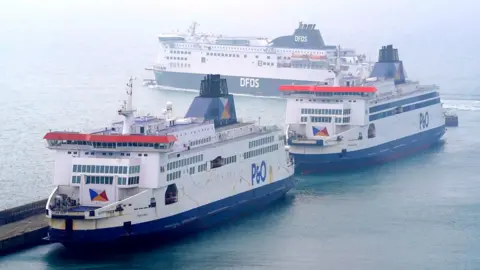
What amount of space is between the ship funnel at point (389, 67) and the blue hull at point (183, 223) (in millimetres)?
15826

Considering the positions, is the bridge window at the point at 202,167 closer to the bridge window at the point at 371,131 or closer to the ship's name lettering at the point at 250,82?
the bridge window at the point at 371,131

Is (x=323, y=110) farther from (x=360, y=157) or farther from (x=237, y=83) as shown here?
(x=237, y=83)

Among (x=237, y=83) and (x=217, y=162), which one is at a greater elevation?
(x=237, y=83)

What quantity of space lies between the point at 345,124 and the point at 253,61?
33668mm

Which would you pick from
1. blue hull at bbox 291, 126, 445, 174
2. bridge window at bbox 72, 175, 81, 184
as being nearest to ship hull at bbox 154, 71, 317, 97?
blue hull at bbox 291, 126, 445, 174

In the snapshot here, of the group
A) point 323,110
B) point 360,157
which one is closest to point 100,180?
point 323,110

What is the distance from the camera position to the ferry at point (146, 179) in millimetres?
31453

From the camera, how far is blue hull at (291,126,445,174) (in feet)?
152

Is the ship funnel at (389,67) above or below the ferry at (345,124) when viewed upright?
above

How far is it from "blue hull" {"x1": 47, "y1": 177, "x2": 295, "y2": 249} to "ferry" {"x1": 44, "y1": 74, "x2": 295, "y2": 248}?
0.09 ft

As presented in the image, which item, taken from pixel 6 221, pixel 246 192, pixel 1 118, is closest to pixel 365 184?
pixel 246 192

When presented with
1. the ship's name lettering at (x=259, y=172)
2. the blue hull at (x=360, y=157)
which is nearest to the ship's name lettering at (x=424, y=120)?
the blue hull at (x=360, y=157)

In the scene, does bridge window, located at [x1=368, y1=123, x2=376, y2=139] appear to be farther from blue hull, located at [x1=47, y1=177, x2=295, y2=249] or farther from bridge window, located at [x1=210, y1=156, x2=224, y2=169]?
bridge window, located at [x1=210, y1=156, x2=224, y2=169]

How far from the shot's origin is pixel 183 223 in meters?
34.0
